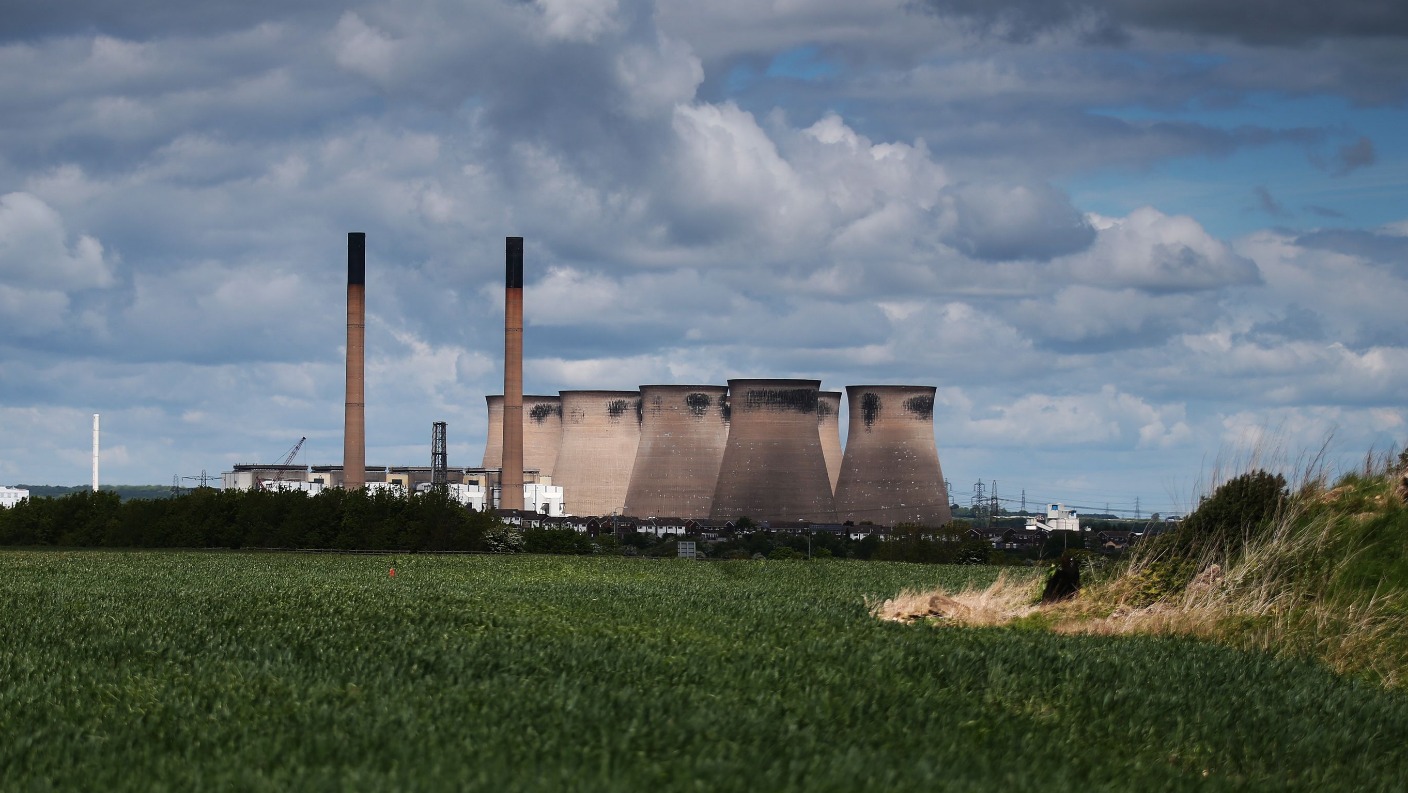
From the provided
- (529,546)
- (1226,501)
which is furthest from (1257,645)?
(529,546)

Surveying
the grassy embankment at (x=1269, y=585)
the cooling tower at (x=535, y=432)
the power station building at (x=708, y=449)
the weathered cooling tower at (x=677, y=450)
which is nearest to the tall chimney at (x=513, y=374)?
the power station building at (x=708, y=449)

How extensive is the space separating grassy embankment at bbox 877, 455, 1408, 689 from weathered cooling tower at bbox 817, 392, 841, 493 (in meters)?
53.6

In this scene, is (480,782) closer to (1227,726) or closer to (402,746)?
(402,746)

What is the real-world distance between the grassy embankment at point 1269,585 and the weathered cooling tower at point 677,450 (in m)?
46.6

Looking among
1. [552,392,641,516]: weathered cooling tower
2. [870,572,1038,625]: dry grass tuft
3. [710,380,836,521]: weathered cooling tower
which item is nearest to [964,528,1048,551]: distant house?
[710,380,836,521]: weathered cooling tower

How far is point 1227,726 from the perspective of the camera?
9.16 meters

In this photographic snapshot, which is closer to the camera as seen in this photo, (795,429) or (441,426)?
(795,429)

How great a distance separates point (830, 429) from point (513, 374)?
18.5m

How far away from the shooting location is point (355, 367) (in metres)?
57.0

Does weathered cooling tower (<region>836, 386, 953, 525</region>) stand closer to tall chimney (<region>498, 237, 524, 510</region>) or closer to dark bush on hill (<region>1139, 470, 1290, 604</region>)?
tall chimney (<region>498, 237, 524, 510</region>)

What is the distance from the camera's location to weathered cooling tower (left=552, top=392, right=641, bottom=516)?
68.6 meters

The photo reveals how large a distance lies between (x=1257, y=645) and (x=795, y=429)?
149 feet

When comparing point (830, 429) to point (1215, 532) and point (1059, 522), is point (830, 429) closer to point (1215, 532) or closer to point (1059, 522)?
point (1059, 522)

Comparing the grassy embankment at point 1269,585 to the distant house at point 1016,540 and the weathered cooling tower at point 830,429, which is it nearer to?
the distant house at point 1016,540
